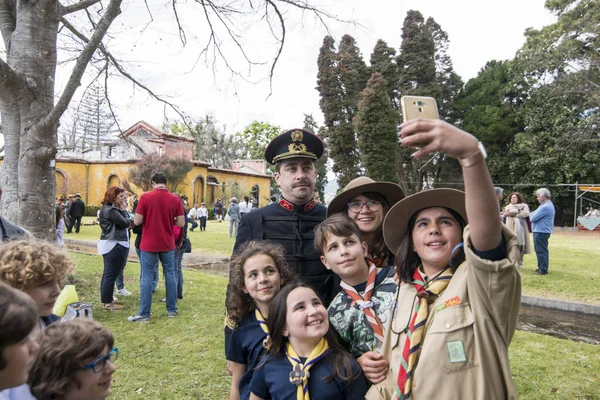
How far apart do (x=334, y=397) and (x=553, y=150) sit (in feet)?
109

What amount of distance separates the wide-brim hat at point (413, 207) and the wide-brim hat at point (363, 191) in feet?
2.27

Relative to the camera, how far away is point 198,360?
4672 mm

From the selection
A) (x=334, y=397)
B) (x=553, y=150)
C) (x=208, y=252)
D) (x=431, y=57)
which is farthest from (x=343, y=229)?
(x=431, y=57)

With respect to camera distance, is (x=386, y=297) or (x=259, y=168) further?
(x=259, y=168)

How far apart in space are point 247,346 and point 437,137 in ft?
5.73

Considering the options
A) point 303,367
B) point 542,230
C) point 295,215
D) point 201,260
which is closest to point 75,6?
point 295,215

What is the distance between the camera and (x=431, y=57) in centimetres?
3616

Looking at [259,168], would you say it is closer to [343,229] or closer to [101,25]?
[101,25]

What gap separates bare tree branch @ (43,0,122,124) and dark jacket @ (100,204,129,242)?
4.89 feet

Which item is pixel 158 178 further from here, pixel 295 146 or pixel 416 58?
pixel 416 58

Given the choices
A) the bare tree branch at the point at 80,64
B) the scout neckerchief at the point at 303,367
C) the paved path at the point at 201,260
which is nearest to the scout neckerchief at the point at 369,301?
the scout neckerchief at the point at 303,367

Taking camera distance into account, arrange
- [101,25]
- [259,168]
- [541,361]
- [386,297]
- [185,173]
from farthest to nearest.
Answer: [259,168] → [185,173] → [101,25] → [541,361] → [386,297]

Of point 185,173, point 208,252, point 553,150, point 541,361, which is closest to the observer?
point 541,361

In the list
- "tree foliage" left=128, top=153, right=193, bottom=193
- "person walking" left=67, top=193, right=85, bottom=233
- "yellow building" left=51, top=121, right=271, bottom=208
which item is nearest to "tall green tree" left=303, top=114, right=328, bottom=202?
"yellow building" left=51, top=121, right=271, bottom=208
